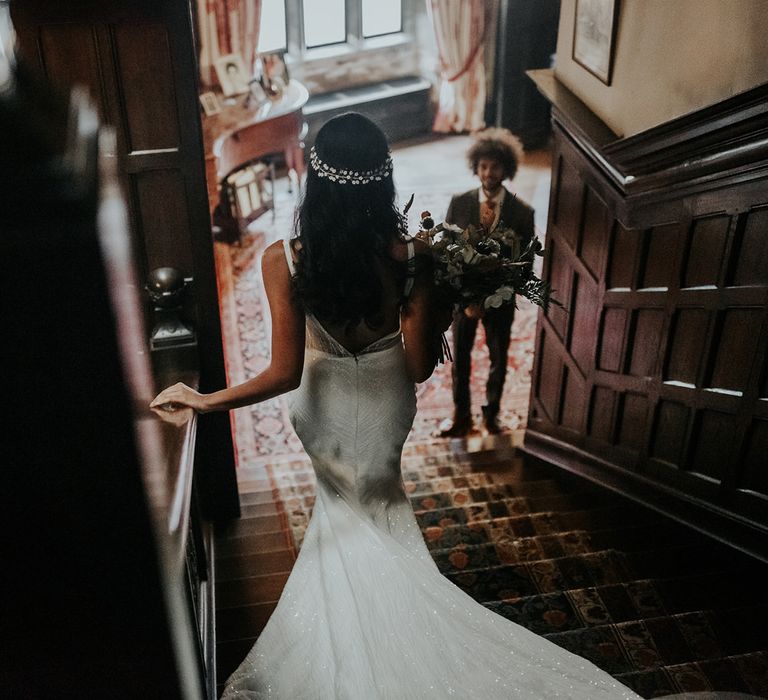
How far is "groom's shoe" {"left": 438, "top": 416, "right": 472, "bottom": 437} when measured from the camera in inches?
209

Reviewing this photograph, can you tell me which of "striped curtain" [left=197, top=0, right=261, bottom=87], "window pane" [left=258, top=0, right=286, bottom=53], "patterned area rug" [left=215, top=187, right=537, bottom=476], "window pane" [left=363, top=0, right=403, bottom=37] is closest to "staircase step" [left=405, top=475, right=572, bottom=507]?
"patterned area rug" [left=215, top=187, right=537, bottom=476]

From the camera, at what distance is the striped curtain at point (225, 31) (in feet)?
28.1

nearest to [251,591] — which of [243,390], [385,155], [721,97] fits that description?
[243,390]

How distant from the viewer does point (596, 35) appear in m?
4.09

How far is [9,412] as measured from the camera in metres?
0.45

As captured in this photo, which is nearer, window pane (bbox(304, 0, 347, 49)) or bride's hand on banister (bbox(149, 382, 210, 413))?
bride's hand on banister (bbox(149, 382, 210, 413))

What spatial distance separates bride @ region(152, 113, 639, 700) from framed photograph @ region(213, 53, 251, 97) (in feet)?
21.2

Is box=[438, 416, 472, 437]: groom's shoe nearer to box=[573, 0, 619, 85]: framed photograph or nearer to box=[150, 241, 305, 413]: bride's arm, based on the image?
box=[573, 0, 619, 85]: framed photograph

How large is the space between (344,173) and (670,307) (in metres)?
1.70

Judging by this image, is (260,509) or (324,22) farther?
(324,22)

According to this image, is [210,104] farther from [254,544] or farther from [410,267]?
[410,267]

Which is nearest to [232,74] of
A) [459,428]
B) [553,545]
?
[459,428]

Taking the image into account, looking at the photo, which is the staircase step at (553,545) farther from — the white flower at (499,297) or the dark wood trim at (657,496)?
the white flower at (499,297)

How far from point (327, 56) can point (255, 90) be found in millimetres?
1908
